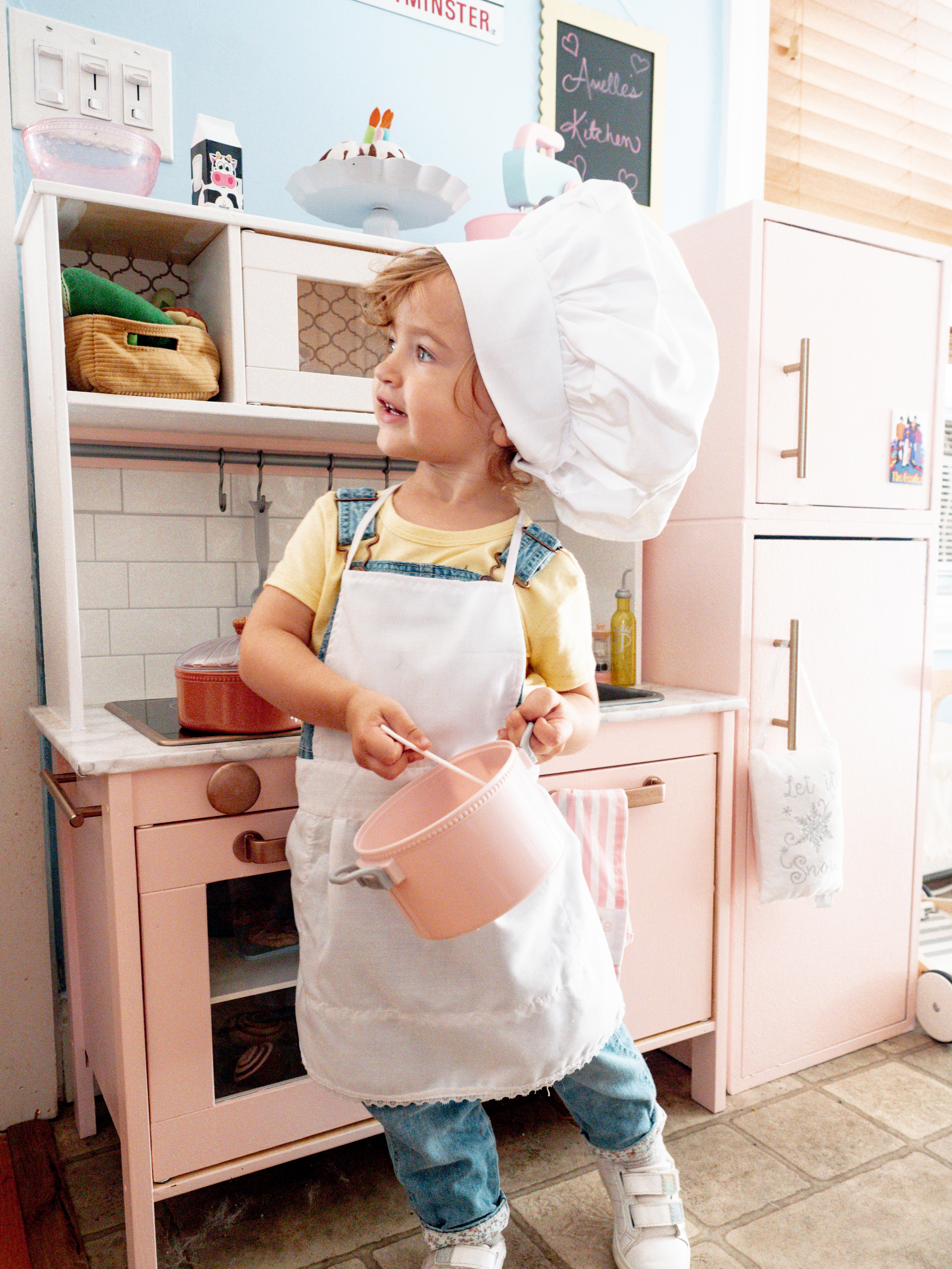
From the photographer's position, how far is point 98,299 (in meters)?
1.34

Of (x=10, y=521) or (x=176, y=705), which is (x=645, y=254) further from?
(x=10, y=521)

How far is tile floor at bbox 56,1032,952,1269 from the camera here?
1.31 m

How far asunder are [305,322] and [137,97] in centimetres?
55

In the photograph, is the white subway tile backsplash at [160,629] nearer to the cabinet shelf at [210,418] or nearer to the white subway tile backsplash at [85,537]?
the white subway tile backsplash at [85,537]

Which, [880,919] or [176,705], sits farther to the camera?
[880,919]

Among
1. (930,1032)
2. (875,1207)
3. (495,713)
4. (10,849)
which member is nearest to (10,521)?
(10,849)

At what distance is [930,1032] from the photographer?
6.34 ft

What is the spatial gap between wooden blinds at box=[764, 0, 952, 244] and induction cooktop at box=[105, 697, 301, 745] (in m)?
1.99

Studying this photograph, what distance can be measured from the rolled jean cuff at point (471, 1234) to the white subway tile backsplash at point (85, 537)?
1196 mm

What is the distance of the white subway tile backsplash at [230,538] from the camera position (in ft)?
5.76

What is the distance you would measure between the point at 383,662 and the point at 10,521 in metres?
0.87

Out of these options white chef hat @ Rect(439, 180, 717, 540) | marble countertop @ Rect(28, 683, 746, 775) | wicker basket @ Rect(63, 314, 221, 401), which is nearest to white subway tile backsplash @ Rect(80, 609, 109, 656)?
marble countertop @ Rect(28, 683, 746, 775)

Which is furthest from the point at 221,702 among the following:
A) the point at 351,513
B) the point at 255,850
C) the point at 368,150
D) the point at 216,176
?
the point at 368,150

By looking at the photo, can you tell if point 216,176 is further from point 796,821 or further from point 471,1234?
point 471,1234
